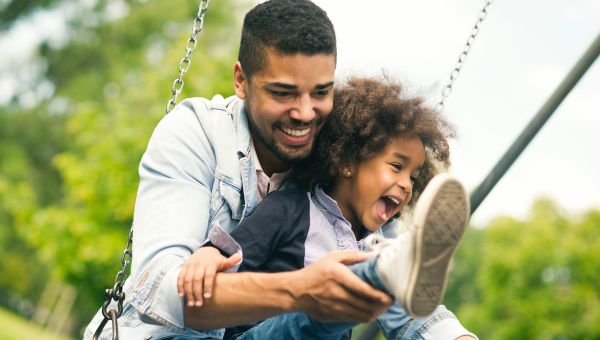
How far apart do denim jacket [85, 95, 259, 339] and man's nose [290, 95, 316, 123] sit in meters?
0.22

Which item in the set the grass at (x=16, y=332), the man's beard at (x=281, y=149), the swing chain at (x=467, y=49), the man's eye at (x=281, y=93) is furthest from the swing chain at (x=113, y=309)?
the grass at (x=16, y=332)

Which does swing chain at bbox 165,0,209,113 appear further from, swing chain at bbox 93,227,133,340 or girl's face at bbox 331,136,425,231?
girl's face at bbox 331,136,425,231

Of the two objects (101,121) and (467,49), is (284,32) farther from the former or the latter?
(101,121)

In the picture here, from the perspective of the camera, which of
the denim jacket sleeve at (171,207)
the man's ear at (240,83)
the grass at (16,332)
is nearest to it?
the denim jacket sleeve at (171,207)

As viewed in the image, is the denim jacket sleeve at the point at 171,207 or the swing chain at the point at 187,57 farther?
the swing chain at the point at 187,57

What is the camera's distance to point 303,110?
2775mm

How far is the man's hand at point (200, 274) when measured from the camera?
2266 mm

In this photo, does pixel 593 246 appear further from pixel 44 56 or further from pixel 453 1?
pixel 453 1

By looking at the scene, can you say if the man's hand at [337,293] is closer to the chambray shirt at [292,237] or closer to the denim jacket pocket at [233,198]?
the chambray shirt at [292,237]

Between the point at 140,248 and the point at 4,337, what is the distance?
11977mm

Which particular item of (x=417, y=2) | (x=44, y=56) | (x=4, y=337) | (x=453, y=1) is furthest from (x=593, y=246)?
(x=453, y=1)

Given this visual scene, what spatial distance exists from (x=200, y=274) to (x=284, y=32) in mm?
957

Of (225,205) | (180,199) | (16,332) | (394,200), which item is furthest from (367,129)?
(16,332)

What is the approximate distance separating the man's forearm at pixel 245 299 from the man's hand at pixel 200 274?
1.0 inches
